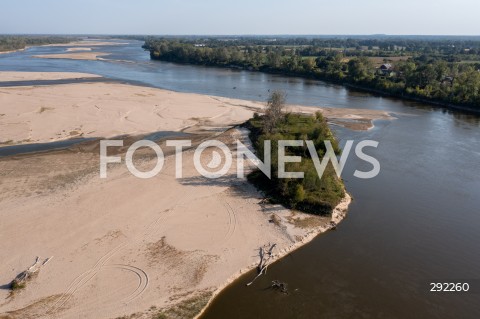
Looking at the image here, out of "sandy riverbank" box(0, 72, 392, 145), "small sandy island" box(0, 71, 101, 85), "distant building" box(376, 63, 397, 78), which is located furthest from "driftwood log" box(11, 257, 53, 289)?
"distant building" box(376, 63, 397, 78)

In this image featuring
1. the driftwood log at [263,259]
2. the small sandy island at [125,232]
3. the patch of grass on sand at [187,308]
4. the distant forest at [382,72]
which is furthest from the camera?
the distant forest at [382,72]

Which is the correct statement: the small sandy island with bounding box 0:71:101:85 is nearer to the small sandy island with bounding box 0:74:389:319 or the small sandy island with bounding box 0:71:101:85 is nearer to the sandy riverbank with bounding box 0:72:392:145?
the sandy riverbank with bounding box 0:72:392:145

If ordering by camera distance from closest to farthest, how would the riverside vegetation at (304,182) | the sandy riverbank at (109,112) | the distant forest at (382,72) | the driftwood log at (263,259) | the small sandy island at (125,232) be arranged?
the small sandy island at (125,232)
the driftwood log at (263,259)
the riverside vegetation at (304,182)
the sandy riverbank at (109,112)
the distant forest at (382,72)

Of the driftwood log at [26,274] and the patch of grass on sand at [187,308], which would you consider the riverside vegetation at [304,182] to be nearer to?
the patch of grass on sand at [187,308]

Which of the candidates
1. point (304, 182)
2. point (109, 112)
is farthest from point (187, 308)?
point (109, 112)

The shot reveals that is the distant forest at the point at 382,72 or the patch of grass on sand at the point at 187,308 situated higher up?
the distant forest at the point at 382,72

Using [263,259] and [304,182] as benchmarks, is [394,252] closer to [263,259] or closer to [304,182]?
[304,182]

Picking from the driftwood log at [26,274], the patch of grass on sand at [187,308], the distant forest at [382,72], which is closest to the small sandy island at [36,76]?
the distant forest at [382,72]

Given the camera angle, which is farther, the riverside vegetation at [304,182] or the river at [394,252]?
the riverside vegetation at [304,182]

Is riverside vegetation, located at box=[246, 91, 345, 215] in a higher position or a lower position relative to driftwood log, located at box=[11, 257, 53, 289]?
higher

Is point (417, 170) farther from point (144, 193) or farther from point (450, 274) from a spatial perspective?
point (144, 193)
